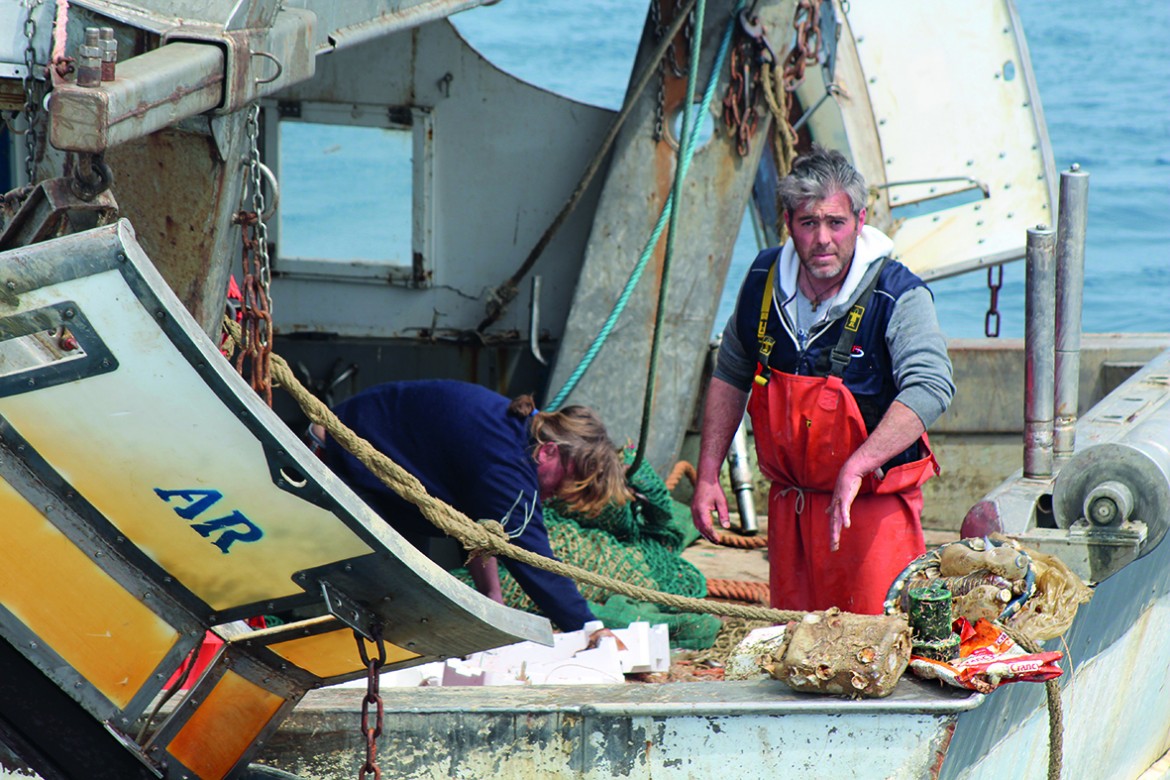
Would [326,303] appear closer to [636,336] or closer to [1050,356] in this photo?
[636,336]

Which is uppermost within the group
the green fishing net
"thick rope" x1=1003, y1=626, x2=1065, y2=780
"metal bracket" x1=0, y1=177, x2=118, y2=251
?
"metal bracket" x1=0, y1=177, x2=118, y2=251

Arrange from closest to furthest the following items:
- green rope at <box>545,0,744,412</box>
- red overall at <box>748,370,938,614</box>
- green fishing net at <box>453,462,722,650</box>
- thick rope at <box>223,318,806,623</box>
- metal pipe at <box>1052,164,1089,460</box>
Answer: thick rope at <box>223,318,806,623</box> → red overall at <box>748,370,938,614</box> → metal pipe at <box>1052,164,1089,460</box> → green fishing net at <box>453,462,722,650</box> → green rope at <box>545,0,744,412</box>

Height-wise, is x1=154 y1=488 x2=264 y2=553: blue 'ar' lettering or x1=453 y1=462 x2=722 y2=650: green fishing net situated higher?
x1=154 y1=488 x2=264 y2=553: blue 'ar' lettering

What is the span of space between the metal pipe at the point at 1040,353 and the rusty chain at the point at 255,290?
2.20 meters

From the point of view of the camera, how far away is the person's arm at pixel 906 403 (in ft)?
12.5

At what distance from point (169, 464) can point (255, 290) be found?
2.99 feet

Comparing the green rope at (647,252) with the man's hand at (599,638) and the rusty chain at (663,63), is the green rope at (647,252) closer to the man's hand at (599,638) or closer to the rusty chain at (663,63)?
the rusty chain at (663,63)

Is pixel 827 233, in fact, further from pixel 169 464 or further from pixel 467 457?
pixel 169 464

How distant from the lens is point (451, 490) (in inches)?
175

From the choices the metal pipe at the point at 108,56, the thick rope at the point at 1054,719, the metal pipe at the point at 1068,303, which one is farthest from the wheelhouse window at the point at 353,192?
the thick rope at the point at 1054,719

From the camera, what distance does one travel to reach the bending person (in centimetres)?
431

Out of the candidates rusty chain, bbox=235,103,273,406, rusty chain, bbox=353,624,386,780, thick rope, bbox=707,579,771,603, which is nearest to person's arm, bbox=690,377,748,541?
thick rope, bbox=707,579,771,603

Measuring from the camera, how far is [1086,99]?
26.6 m

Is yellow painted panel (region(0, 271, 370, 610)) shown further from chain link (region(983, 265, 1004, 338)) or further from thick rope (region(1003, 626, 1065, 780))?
chain link (region(983, 265, 1004, 338))
